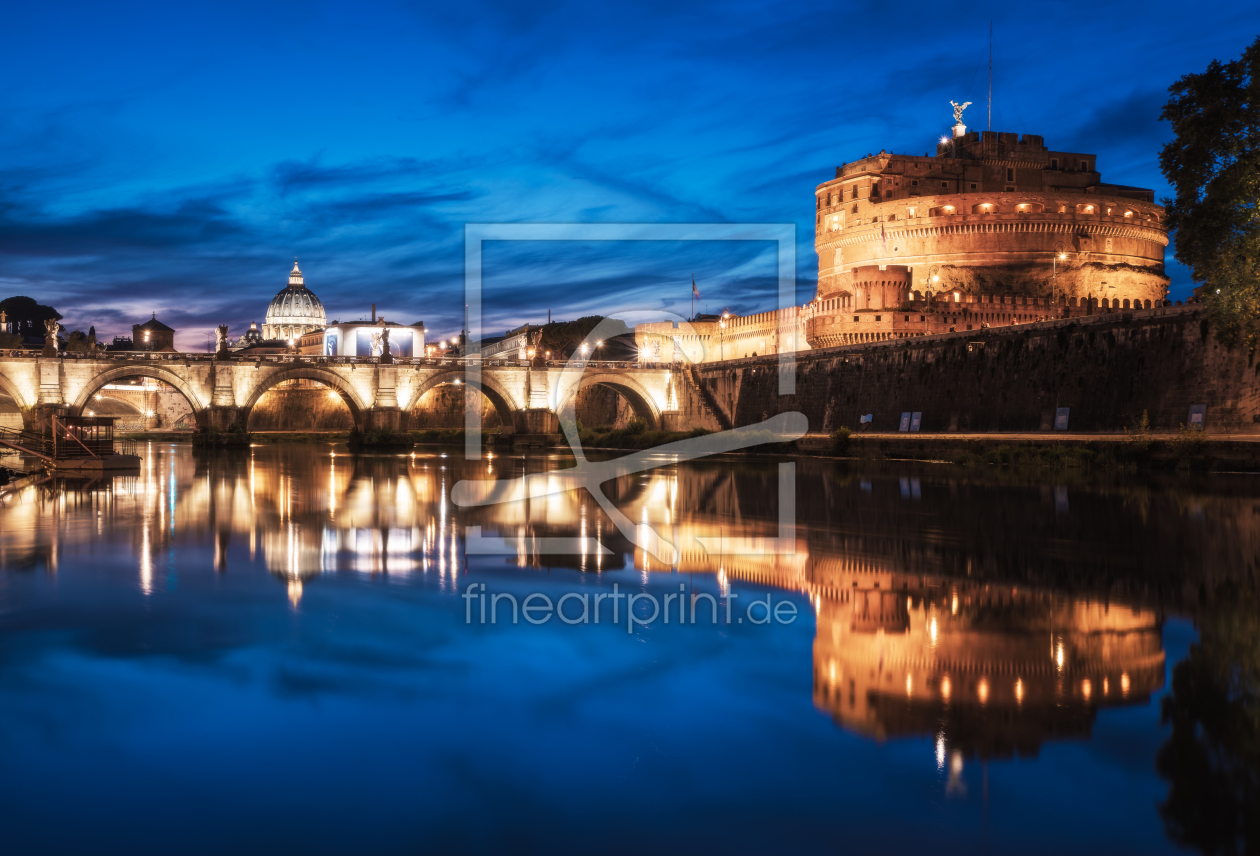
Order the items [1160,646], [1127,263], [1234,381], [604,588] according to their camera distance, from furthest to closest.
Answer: [1127,263], [1234,381], [604,588], [1160,646]

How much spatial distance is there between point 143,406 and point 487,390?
49.3 m

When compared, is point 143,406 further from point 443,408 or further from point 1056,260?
point 1056,260

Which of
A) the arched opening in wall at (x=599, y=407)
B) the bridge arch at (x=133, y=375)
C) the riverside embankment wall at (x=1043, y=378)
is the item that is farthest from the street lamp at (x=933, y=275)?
the bridge arch at (x=133, y=375)

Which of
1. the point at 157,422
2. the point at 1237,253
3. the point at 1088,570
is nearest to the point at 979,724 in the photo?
the point at 1088,570

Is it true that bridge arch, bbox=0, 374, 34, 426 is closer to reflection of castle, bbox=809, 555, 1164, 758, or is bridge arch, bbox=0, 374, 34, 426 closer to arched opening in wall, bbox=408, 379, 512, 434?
arched opening in wall, bbox=408, 379, 512, 434

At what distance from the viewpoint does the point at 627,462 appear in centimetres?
3828

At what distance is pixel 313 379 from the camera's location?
59406 mm

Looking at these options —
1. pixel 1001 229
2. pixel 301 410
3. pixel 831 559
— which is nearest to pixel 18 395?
pixel 301 410

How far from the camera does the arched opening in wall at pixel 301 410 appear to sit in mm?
89750

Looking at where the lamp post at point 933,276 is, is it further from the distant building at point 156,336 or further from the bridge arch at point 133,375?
the distant building at point 156,336

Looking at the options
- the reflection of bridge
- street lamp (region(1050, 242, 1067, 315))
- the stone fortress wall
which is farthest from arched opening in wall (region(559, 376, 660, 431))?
the reflection of bridge

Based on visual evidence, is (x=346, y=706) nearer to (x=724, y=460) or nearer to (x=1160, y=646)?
(x=1160, y=646)

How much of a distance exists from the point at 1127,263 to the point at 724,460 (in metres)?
41.6

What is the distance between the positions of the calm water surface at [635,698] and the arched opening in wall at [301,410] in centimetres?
7894
